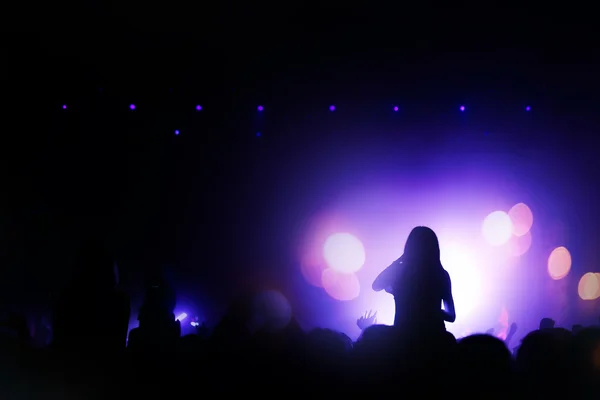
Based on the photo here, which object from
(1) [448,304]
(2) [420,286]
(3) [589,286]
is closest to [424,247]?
(2) [420,286]

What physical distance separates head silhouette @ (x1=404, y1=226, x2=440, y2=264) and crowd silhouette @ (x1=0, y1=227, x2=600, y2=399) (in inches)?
32.1

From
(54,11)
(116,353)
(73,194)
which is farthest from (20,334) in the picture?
(73,194)

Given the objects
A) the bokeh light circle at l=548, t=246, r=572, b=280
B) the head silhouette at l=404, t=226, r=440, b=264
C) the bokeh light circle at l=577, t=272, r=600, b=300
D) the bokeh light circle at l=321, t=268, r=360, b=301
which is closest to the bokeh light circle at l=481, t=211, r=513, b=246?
the bokeh light circle at l=548, t=246, r=572, b=280

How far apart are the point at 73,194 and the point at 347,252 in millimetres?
7402

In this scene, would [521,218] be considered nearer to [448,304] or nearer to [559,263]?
[559,263]

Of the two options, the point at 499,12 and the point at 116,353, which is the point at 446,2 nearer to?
the point at 499,12

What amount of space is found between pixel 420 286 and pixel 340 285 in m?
8.19

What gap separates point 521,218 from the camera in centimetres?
1131

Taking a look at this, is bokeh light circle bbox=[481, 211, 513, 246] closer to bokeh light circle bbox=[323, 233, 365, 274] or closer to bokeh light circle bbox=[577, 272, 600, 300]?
bokeh light circle bbox=[577, 272, 600, 300]

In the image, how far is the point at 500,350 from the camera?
228 centimetres

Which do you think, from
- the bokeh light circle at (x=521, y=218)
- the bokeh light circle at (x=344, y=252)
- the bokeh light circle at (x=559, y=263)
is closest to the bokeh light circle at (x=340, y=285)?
the bokeh light circle at (x=344, y=252)

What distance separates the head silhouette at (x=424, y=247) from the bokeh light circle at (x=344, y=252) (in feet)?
25.1

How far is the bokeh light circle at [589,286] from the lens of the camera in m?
11.2

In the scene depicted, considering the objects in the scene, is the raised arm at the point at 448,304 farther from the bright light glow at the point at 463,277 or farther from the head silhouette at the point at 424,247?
the bright light glow at the point at 463,277
